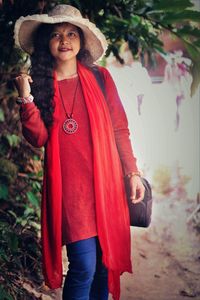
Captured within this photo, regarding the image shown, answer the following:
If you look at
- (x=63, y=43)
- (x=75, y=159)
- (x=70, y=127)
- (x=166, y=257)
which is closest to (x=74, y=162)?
(x=75, y=159)

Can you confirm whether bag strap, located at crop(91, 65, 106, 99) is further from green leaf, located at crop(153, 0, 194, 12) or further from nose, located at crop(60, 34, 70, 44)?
green leaf, located at crop(153, 0, 194, 12)

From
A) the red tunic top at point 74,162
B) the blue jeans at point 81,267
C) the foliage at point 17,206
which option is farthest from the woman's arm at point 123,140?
the foliage at point 17,206

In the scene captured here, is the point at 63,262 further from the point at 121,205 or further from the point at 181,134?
the point at 181,134

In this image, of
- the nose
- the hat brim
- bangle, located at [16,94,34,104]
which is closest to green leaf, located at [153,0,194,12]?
the hat brim

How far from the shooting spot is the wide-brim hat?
5.78 feet

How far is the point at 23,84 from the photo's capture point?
1.72 m

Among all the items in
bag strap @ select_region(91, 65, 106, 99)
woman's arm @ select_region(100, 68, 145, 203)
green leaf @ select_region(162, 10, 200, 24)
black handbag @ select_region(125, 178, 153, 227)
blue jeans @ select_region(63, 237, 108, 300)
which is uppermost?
green leaf @ select_region(162, 10, 200, 24)

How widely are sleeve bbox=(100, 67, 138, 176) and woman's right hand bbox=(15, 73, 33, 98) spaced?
30 cm

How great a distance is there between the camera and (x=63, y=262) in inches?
74.6

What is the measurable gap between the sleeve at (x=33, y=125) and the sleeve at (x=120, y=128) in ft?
0.90

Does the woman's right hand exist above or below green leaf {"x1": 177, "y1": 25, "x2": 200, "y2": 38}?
below

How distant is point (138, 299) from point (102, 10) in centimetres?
132

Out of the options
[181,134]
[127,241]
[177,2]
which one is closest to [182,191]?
[181,134]

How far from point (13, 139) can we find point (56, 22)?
34.9 inches
